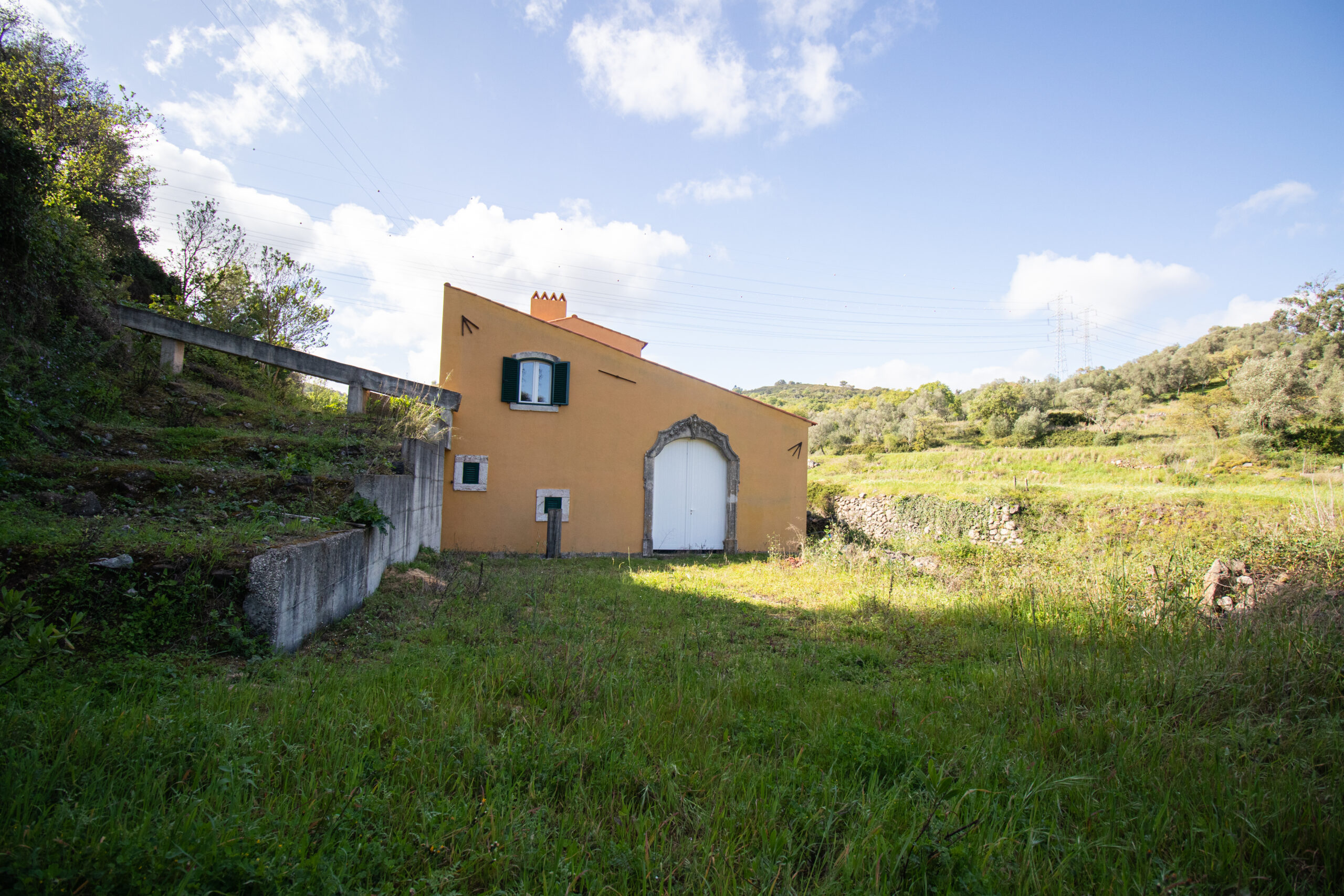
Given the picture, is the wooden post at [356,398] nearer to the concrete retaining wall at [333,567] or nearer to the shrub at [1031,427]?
the concrete retaining wall at [333,567]

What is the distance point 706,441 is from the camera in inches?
509

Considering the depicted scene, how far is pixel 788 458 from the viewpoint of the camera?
13.7 m

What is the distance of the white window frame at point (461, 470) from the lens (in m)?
11.0

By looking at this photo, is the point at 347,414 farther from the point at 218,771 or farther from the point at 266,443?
the point at 218,771

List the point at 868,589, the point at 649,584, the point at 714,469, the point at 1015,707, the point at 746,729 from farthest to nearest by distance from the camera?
the point at 714,469
the point at 649,584
the point at 868,589
the point at 1015,707
the point at 746,729

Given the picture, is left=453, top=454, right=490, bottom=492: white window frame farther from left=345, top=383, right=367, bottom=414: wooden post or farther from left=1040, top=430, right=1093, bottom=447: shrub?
left=1040, top=430, right=1093, bottom=447: shrub

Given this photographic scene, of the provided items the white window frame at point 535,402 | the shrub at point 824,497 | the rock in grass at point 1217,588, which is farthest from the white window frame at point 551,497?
the shrub at point 824,497

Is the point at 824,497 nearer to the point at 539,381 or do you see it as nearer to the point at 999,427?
the point at 539,381

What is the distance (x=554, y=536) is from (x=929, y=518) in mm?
10577

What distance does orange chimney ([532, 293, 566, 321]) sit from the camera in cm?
1554

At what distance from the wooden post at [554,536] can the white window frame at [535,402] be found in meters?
2.05

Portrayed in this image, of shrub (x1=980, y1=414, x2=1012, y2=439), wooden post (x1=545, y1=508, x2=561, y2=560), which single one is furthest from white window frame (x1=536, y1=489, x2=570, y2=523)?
shrub (x1=980, y1=414, x2=1012, y2=439)

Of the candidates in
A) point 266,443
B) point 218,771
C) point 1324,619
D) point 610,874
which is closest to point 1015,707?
point 1324,619

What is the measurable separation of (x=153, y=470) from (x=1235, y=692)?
734cm
